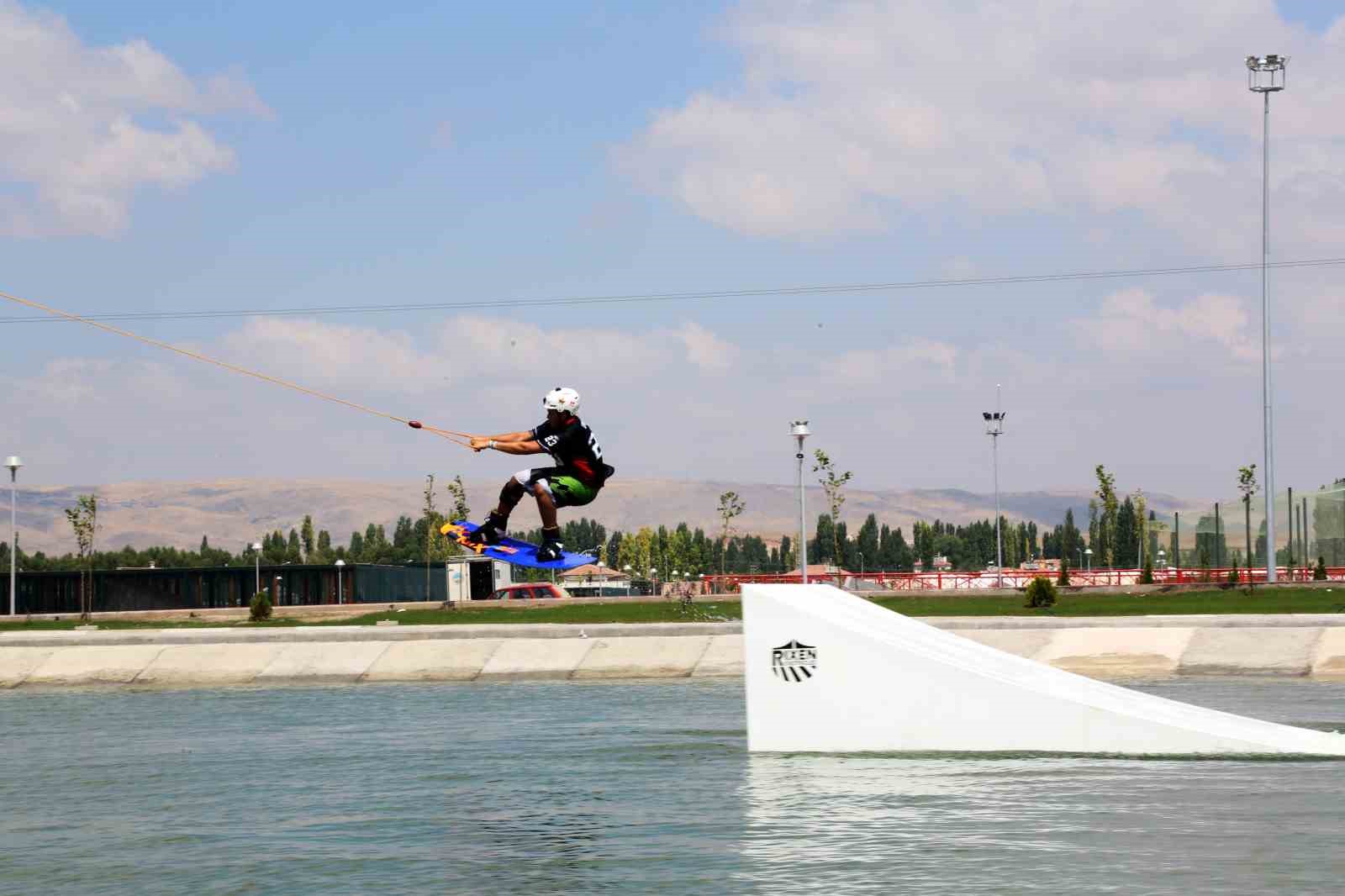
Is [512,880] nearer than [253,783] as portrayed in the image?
Yes

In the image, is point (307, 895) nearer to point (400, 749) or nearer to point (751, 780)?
point (751, 780)

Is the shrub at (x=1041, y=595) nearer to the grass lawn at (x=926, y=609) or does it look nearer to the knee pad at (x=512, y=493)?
the grass lawn at (x=926, y=609)

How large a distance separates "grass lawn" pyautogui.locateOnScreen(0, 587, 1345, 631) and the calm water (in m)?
18.8

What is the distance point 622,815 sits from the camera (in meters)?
16.6

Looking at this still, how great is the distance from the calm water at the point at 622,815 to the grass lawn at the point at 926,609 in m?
18.8

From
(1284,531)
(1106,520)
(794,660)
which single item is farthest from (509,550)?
(1106,520)

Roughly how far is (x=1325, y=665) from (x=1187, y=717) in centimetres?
1219

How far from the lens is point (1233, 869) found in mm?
13148

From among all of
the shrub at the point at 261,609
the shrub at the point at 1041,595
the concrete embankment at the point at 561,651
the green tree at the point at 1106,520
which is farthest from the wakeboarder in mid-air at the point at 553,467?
the green tree at the point at 1106,520

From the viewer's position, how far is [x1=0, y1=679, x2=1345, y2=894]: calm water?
13461 mm

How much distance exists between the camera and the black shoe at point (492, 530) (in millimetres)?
19297

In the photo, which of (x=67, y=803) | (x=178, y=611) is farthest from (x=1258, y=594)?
(x=178, y=611)

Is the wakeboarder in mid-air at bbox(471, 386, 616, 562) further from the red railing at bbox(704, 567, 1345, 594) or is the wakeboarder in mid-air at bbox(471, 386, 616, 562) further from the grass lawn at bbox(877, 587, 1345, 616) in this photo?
the red railing at bbox(704, 567, 1345, 594)

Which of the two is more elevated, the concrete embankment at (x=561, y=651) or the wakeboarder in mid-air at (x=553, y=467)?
the wakeboarder in mid-air at (x=553, y=467)
